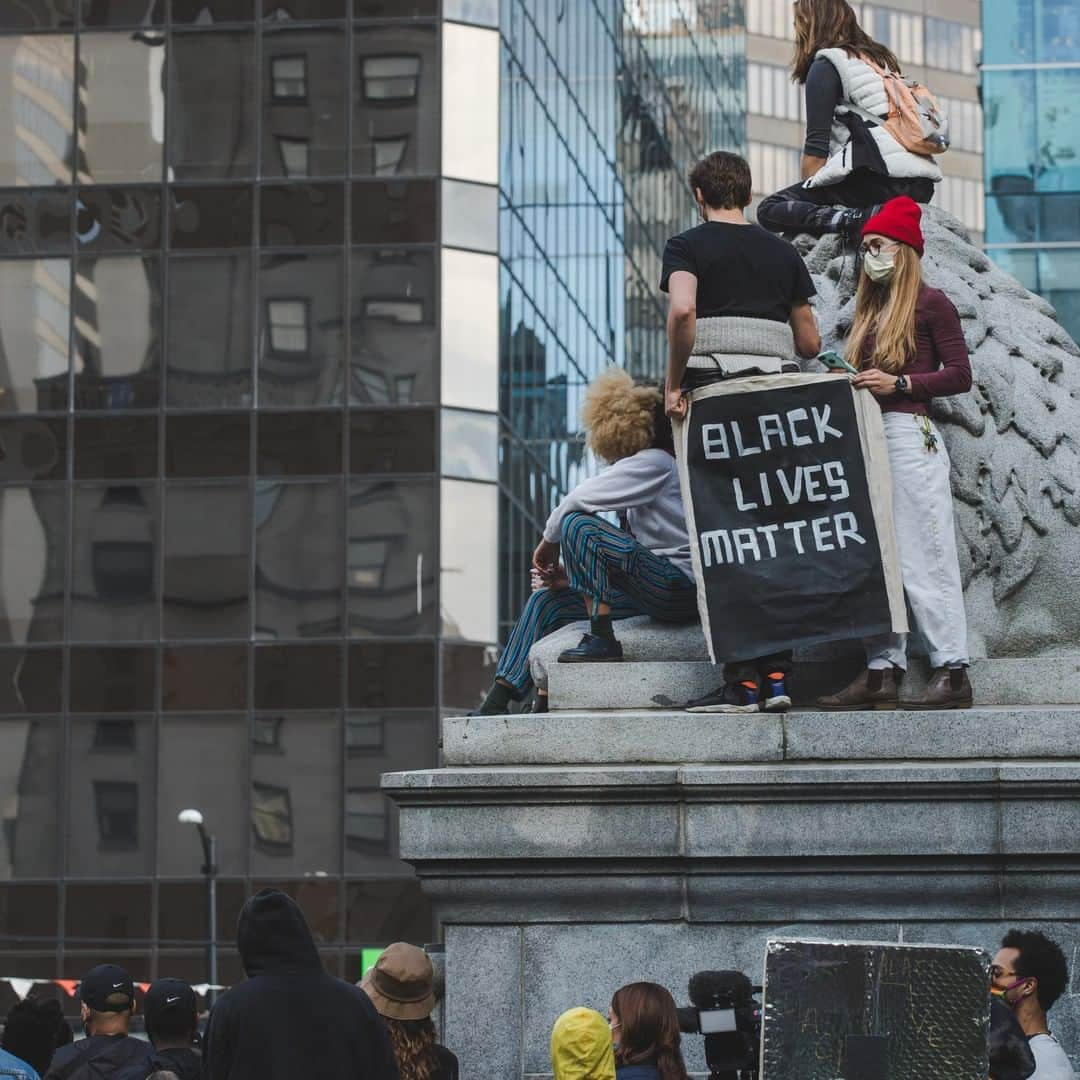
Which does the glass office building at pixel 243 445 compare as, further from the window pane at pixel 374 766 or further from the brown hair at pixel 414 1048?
the brown hair at pixel 414 1048

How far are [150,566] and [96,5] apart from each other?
353 inches

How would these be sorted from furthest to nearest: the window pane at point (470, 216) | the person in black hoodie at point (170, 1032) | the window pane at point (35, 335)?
1. the window pane at point (35, 335)
2. the window pane at point (470, 216)
3. the person in black hoodie at point (170, 1032)

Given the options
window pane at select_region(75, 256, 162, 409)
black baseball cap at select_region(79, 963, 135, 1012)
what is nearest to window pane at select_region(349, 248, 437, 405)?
window pane at select_region(75, 256, 162, 409)

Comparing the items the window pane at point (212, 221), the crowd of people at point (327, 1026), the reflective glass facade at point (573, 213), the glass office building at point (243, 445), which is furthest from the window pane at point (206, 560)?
the crowd of people at point (327, 1026)

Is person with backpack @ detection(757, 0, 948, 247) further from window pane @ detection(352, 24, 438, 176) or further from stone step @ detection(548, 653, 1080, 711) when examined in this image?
window pane @ detection(352, 24, 438, 176)

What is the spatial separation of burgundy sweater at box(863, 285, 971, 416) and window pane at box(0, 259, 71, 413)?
2938 cm

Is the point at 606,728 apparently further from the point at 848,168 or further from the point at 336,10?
the point at 336,10

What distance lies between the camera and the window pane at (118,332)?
121 feet

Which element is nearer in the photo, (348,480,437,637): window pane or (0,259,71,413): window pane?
(348,480,437,637): window pane

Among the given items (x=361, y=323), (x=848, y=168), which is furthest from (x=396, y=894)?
(x=848, y=168)

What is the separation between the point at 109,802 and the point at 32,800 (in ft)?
3.86

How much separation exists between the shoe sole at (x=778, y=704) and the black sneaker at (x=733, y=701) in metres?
0.05

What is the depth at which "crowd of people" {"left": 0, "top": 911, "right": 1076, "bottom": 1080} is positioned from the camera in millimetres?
6043

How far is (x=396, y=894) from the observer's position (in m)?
34.8
